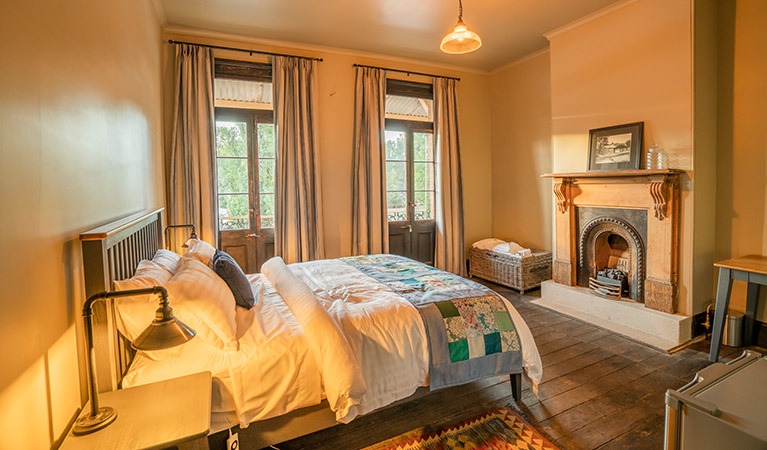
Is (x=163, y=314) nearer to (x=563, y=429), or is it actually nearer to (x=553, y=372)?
(x=563, y=429)

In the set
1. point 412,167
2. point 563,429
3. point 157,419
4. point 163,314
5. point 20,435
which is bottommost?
point 563,429

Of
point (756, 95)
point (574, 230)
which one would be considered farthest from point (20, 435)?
point (756, 95)

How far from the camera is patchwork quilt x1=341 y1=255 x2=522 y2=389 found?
1.94 meters

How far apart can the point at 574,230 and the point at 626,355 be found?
1419mm

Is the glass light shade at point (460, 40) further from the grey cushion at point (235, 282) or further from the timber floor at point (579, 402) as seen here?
the timber floor at point (579, 402)

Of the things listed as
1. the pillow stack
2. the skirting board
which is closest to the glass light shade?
the pillow stack

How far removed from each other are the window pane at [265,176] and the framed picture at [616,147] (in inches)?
136

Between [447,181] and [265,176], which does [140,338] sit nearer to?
[265,176]

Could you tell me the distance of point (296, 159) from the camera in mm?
4098

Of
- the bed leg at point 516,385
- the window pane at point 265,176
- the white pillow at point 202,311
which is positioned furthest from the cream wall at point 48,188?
the window pane at point 265,176

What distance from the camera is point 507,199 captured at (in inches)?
206

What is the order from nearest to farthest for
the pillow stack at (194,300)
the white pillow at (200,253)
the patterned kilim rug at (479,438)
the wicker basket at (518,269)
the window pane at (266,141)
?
the pillow stack at (194,300) < the patterned kilim rug at (479,438) < the white pillow at (200,253) < the window pane at (266,141) < the wicker basket at (518,269)

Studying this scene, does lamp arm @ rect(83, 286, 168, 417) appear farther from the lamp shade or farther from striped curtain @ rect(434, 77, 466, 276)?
striped curtain @ rect(434, 77, 466, 276)

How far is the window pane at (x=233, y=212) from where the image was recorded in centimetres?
399
